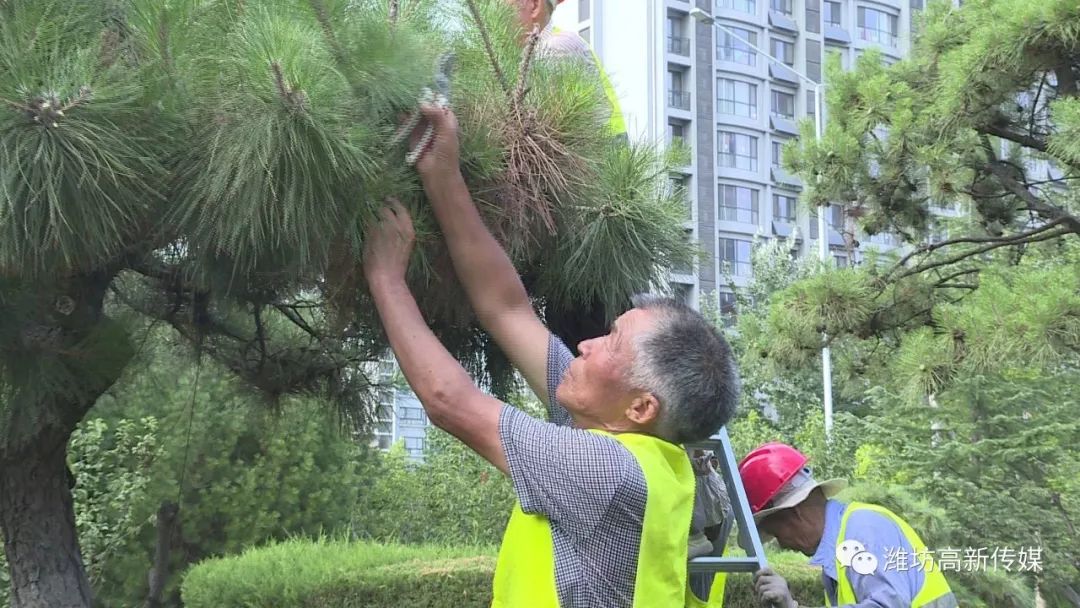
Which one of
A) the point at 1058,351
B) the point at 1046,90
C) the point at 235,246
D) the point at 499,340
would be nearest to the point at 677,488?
the point at 499,340

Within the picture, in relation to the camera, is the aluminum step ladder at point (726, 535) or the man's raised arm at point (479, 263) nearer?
the man's raised arm at point (479, 263)

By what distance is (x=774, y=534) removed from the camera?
2.66 metres

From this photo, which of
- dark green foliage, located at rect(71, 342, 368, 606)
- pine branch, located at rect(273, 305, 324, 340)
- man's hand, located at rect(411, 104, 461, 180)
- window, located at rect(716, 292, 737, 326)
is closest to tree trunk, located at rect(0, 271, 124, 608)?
pine branch, located at rect(273, 305, 324, 340)

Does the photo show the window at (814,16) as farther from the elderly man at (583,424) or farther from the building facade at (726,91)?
the elderly man at (583,424)

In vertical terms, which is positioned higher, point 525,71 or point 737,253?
point 737,253

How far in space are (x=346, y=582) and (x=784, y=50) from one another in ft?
86.7

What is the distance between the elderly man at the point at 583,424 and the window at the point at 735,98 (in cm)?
2761

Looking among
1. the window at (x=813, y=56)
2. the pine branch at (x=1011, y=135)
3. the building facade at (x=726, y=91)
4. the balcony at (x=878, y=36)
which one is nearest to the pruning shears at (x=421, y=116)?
the pine branch at (x=1011, y=135)

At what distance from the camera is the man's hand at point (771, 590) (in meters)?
2.11

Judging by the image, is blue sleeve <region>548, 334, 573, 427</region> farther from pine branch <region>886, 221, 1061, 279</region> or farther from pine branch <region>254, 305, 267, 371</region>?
pine branch <region>886, 221, 1061, 279</region>

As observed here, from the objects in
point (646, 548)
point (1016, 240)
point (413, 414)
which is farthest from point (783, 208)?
point (646, 548)

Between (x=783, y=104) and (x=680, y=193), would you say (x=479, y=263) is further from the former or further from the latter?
(x=783, y=104)

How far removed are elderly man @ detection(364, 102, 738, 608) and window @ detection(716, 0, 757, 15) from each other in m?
28.7

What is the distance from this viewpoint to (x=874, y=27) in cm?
3116
